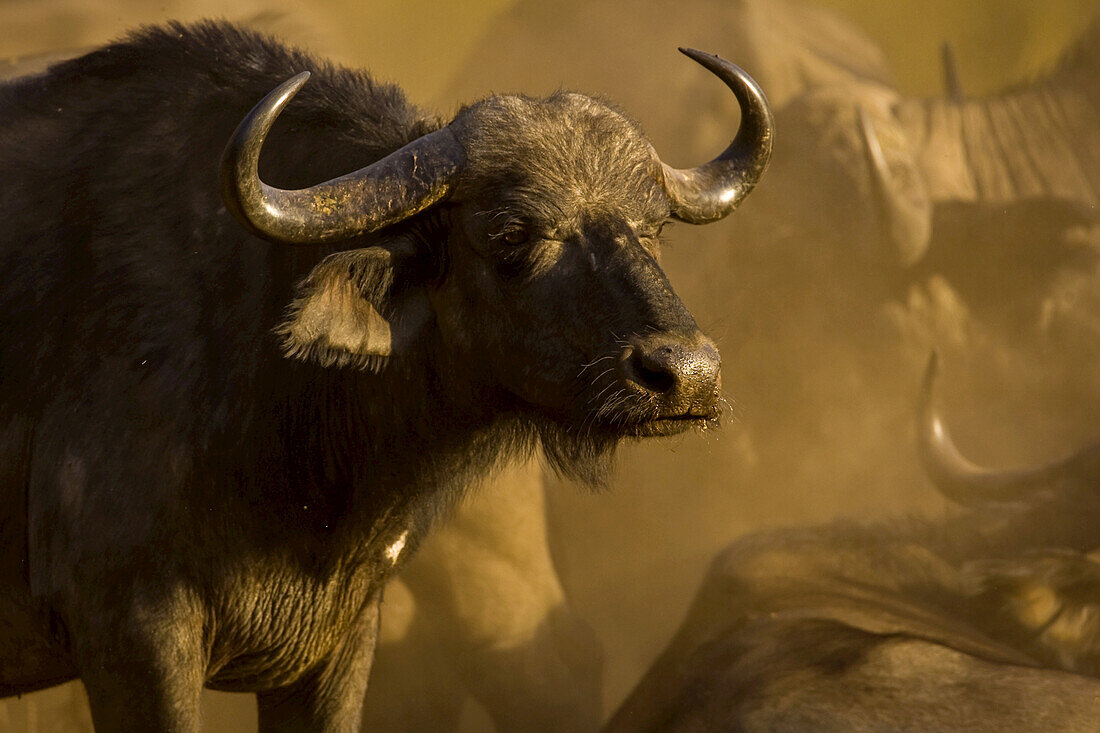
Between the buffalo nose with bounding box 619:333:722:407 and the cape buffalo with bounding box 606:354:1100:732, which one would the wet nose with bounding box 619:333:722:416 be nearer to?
the buffalo nose with bounding box 619:333:722:407

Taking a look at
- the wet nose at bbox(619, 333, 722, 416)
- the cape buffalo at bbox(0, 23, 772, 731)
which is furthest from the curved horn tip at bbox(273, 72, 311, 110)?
the wet nose at bbox(619, 333, 722, 416)

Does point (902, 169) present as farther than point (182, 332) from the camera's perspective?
Yes

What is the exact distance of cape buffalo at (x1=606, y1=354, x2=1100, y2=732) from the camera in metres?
4.62

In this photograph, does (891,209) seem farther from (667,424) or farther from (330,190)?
(330,190)

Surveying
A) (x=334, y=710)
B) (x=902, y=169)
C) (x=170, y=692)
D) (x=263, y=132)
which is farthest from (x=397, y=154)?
(x=902, y=169)

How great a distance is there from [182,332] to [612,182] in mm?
1181

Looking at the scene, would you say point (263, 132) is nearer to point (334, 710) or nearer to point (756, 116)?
point (756, 116)

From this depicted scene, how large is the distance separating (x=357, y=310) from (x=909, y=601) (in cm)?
335

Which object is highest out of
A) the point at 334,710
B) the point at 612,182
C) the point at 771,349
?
the point at 612,182

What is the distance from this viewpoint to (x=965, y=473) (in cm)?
572

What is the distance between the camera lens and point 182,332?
131 inches

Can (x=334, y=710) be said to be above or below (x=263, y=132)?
below

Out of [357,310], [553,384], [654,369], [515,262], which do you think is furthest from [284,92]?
[654,369]

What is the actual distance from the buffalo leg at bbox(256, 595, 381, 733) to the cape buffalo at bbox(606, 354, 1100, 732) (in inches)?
53.1
